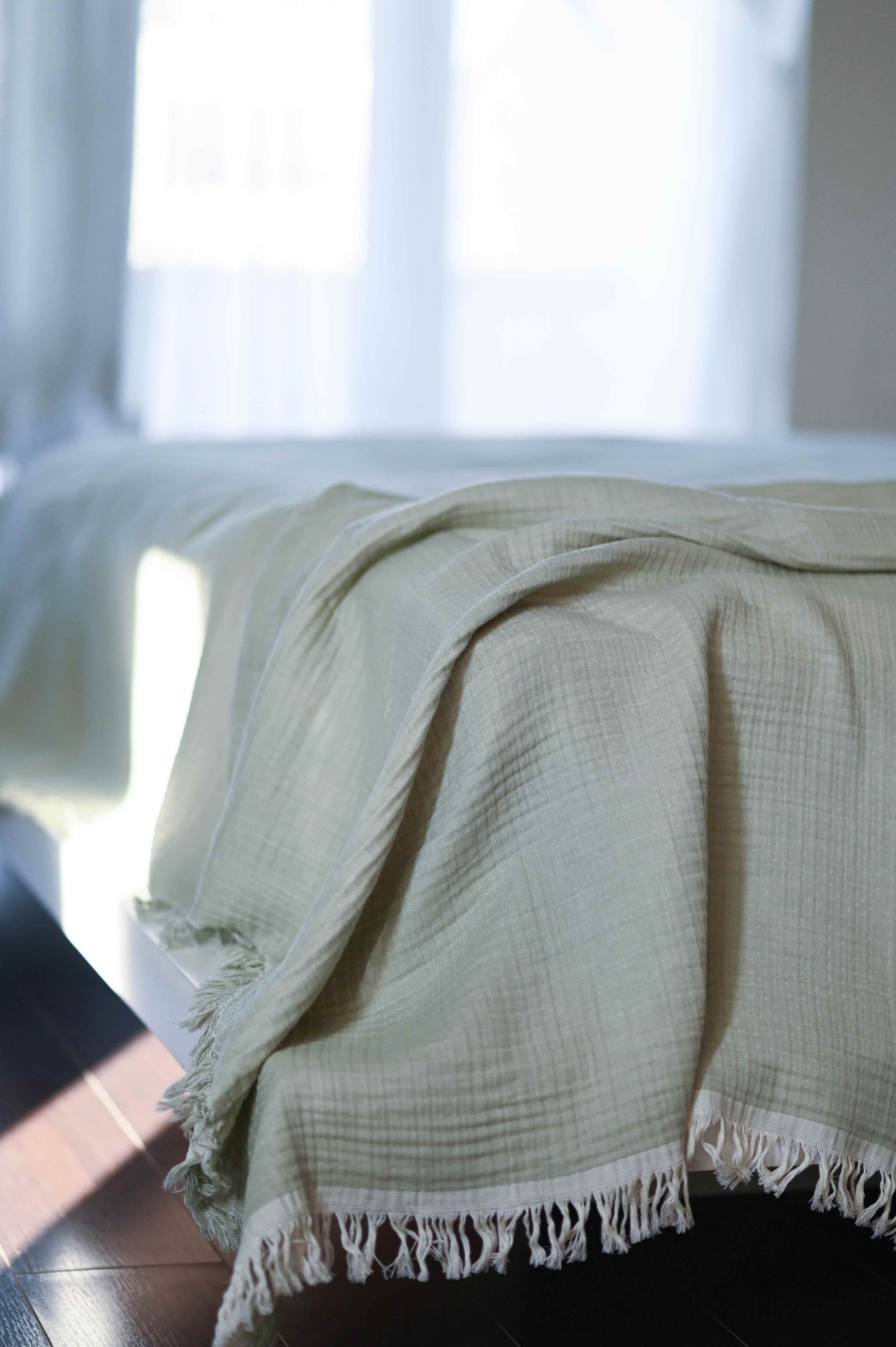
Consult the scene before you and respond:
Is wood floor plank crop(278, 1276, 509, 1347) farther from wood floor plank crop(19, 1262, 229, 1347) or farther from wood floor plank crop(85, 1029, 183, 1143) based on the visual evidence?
wood floor plank crop(85, 1029, 183, 1143)

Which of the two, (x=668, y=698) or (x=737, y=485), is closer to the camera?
(x=668, y=698)

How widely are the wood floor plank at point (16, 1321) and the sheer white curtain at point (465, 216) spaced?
8.11 ft

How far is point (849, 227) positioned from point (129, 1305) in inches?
152

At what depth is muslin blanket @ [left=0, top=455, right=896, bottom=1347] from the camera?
2.64ft

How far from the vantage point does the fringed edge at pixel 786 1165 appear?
855 mm

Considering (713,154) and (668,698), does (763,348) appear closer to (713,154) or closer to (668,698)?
(713,154)

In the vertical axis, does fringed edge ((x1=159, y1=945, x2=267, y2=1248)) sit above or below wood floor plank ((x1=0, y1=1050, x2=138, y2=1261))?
above

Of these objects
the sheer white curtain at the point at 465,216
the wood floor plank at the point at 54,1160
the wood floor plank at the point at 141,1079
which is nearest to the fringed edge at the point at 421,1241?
the wood floor plank at the point at 54,1160

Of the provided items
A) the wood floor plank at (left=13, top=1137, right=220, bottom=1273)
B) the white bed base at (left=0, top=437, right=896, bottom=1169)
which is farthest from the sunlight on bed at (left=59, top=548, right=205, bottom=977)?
the wood floor plank at (left=13, top=1137, right=220, bottom=1273)

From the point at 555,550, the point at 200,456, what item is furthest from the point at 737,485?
the point at 200,456

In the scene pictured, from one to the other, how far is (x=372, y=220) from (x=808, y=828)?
2836 millimetres

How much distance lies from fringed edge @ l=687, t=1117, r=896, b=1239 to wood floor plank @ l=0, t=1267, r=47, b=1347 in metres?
0.50

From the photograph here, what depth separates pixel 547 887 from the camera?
888mm

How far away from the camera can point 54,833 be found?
162 cm
